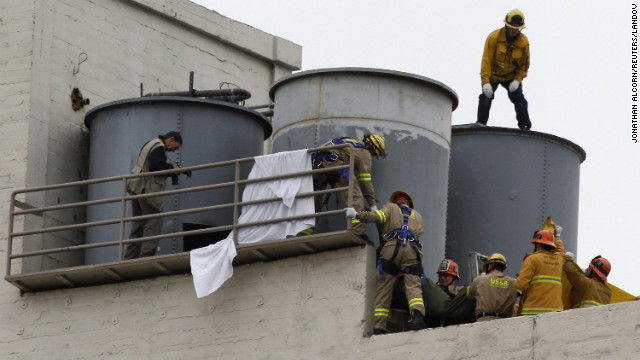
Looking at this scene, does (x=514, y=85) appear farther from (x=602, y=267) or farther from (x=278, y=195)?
(x=278, y=195)

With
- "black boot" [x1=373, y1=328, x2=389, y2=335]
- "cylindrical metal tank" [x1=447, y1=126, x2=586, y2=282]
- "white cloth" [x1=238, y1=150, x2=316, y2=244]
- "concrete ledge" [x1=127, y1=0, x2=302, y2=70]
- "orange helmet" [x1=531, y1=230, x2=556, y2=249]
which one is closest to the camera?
"orange helmet" [x1=531, y1=230, x2=556, y2=249]

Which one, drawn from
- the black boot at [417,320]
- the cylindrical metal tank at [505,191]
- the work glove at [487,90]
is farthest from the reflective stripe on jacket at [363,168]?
the work glove at [487,90]

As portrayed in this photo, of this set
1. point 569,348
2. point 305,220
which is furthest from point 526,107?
point 569,348

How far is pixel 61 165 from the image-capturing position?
1073 inches

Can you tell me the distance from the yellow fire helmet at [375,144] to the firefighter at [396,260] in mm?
1151

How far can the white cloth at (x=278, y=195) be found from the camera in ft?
79.0

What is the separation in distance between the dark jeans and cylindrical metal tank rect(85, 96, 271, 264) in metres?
3.76

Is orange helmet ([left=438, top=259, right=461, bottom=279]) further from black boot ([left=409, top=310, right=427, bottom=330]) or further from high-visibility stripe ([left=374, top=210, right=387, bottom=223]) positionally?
high-visibility stripe ([left=374, top=210, right=387, bottom=223])

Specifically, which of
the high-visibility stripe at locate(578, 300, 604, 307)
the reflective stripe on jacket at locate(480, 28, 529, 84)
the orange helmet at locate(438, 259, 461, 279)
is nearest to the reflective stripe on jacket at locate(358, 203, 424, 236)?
the orange helmet at locate(438, 259, 461, 279)

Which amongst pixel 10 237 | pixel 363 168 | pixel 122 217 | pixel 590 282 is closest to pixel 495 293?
pixel 590 282

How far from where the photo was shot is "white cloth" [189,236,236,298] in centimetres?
2420

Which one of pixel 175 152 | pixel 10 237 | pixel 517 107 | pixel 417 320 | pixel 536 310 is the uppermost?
pixel 517 107

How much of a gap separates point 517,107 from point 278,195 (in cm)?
558

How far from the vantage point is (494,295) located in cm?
2288
